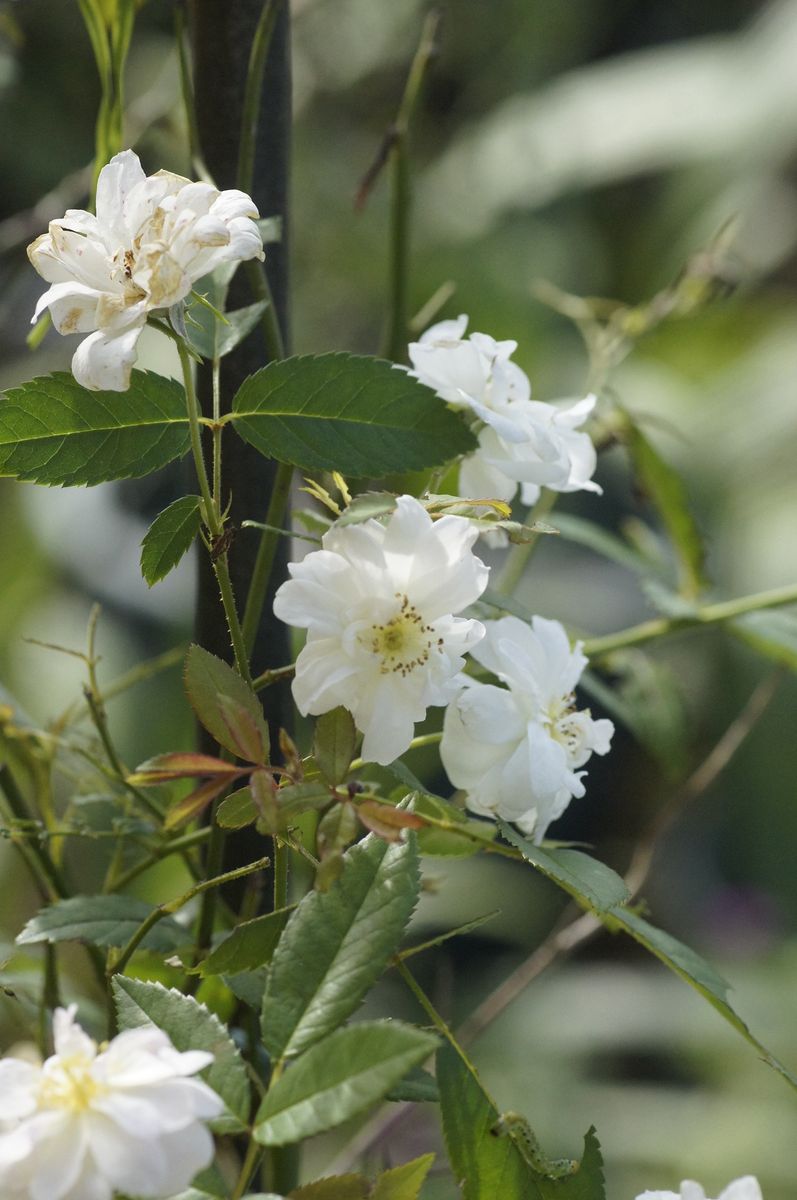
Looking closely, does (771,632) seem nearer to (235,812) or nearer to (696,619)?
(696,619)

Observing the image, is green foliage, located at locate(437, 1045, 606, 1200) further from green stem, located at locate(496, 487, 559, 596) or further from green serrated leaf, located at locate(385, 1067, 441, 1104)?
green stem, located at locate(496, 487, 559, 596)

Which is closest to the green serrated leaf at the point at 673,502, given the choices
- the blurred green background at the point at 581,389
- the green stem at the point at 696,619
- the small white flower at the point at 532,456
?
the green stem at the point at 696,619

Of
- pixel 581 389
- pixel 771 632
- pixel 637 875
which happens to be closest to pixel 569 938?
pixel 637 875

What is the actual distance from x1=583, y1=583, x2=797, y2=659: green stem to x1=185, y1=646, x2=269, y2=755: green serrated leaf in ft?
0.64

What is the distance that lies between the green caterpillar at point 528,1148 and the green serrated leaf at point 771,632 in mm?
238

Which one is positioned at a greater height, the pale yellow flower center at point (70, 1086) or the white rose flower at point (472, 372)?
the white rose flower at point (472, 372)

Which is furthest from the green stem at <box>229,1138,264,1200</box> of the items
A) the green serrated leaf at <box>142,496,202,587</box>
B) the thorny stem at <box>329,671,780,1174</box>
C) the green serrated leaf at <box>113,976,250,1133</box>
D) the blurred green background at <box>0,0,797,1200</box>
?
the blurred green background at <box>0,0,797,1200</box>

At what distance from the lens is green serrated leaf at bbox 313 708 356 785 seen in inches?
9.6

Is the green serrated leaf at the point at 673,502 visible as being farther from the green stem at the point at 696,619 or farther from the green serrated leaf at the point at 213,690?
the green serrated leaf at the point at 213,690

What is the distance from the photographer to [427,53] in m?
0.42

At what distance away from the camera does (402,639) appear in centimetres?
26

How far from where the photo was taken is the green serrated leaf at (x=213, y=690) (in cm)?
25

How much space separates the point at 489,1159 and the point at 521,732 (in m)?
0.10

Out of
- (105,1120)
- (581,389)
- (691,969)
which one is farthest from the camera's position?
(581,389)
